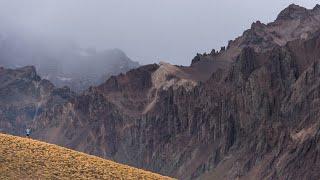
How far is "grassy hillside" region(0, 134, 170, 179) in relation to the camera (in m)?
64.8

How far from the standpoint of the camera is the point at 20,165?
2584 inches

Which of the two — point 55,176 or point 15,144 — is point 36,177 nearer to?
point 55,176

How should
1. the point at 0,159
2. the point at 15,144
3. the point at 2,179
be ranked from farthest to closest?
the point at 15,144 → the point at 0,159 → the point at 2,179

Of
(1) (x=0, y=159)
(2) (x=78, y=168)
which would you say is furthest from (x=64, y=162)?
(1) (x=0, y=159)

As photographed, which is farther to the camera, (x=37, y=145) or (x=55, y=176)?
(x=37, y=145)

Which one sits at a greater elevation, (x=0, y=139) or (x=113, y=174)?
(x=0, y=139)

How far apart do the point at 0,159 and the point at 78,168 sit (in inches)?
285

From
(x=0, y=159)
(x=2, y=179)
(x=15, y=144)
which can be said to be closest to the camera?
(x=2, y=179)

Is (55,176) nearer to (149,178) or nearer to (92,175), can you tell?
(92,175)

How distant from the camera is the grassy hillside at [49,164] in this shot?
64812 millimetres

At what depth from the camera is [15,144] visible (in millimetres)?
71812

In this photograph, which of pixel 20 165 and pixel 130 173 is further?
pixel 130 173

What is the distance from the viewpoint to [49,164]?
222 ft

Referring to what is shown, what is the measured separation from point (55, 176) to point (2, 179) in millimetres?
4991
